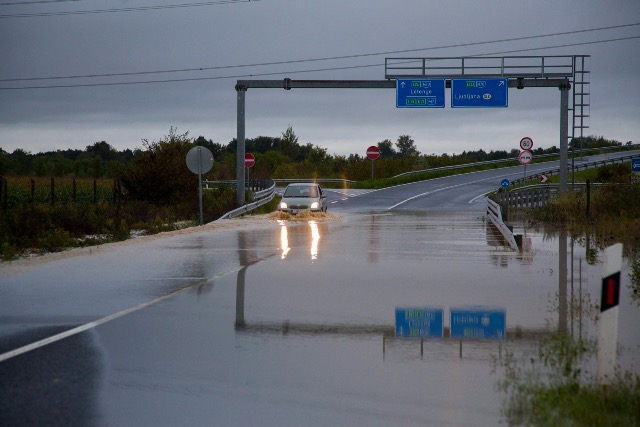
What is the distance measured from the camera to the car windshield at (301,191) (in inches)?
1622

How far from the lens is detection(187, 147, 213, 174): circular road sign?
33281 millimetres

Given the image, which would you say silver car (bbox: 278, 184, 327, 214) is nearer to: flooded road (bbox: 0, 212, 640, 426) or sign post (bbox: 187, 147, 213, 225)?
sign post (bbox: 187, 147, 213, 225)

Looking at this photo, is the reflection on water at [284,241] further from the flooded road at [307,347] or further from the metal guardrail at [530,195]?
the metal guardrail at [530,195]

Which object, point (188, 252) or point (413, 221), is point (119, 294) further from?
point (413, 221)

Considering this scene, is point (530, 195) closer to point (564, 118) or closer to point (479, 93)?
point (479, 93)

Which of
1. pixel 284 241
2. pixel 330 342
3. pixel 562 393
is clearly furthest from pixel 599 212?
pixel 562 393

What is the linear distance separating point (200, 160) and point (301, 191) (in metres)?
9.07

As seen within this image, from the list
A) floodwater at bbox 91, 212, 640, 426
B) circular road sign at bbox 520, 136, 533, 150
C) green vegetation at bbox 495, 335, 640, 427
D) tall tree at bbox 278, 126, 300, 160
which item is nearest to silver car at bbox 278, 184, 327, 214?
circular road sign at bbox 520, 136, 533, 150

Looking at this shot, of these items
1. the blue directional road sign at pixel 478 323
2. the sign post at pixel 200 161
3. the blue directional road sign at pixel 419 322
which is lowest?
the blue directional road sign at pixel 478 323

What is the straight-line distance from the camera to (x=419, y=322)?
11.2 m

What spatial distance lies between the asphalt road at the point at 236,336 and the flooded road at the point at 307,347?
0.02 metres

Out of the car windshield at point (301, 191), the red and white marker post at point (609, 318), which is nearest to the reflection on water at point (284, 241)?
the car windshield at point (301, 191)

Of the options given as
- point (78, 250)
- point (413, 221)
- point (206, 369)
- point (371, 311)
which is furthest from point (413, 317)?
point (413, 221)

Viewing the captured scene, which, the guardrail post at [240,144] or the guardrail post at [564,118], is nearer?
the guardrail post at [564,118]
